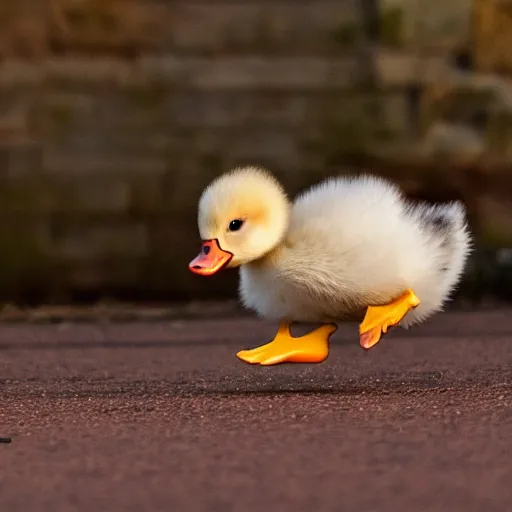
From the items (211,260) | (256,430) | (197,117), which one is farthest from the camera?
(197,117)

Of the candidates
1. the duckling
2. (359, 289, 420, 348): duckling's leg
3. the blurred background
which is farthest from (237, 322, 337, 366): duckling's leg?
the blurred background

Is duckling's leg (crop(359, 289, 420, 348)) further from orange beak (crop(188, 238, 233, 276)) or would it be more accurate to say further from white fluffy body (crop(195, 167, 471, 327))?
orange beak (crop(188, 238, 233, 276))

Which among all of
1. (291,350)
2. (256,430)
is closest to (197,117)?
(291,350)

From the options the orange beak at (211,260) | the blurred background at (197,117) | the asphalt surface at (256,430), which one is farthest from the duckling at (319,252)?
the blurred background at (197,117)

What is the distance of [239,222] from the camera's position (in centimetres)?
243

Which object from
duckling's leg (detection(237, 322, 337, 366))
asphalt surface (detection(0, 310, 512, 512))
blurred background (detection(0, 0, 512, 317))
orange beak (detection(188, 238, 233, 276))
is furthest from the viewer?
blurred background (detection(0, 0, 512, 317))

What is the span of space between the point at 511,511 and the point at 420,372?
4.46 feet

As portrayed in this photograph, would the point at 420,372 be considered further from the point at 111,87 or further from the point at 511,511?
the point at 111,87

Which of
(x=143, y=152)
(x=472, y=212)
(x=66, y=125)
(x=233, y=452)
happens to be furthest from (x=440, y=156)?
(x=233, y=452)

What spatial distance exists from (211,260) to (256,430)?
473 mm

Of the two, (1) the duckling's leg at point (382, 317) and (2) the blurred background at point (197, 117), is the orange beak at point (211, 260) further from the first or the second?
(2) the blurred background at point (197, 117)

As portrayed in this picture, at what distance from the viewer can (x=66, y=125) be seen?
5191mm

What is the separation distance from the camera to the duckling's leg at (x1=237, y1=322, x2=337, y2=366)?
2561 mm

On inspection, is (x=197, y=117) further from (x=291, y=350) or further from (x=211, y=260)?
(x=211, y=260)
